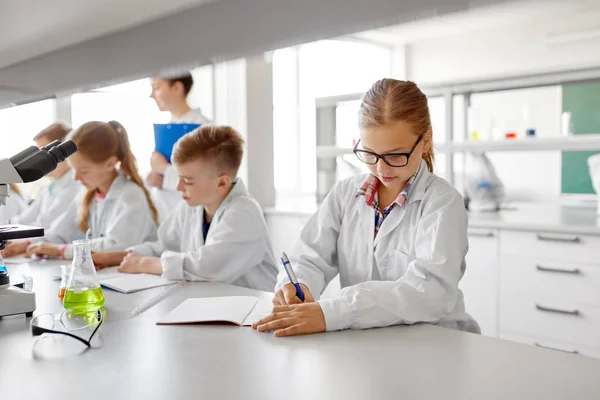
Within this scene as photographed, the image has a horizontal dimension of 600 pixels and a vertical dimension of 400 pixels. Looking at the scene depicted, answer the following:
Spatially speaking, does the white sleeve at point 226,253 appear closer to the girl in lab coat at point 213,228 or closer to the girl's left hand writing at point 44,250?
the girl in lab coat at point 213,228

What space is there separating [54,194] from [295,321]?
1996 mm

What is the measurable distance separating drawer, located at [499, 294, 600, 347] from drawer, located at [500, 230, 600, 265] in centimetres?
21

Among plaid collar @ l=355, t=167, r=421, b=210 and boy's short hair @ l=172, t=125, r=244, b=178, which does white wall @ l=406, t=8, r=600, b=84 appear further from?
→ plaid collar @ l=355, t=167, r=421, b=210

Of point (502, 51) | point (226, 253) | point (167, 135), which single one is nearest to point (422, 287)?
point (226, 253)

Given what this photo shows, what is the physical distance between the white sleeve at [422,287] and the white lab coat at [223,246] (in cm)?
55

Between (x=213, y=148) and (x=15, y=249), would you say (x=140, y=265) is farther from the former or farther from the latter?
(x=15, y=249)

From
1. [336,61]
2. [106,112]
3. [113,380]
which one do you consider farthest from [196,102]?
[113,380]

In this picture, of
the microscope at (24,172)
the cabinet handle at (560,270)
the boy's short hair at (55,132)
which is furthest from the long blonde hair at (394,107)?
the boy's short hair at (55,132)

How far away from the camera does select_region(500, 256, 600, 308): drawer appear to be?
7.45ft

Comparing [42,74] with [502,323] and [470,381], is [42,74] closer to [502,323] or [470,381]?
[470,381]

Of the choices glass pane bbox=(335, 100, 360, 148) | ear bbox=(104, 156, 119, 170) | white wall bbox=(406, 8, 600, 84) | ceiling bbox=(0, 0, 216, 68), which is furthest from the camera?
white wall bbox=(406, 8, 600, 84)

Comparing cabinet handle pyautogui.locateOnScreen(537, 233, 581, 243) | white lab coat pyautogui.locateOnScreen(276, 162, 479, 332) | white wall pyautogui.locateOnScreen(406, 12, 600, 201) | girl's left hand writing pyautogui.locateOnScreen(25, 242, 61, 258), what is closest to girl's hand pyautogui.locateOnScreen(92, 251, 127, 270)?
girl's left hand writing pyautogui.locateOnScreen(25, 242, 61, 258)

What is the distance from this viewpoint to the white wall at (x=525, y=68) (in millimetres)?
4602

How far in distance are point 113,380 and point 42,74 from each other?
44cm
